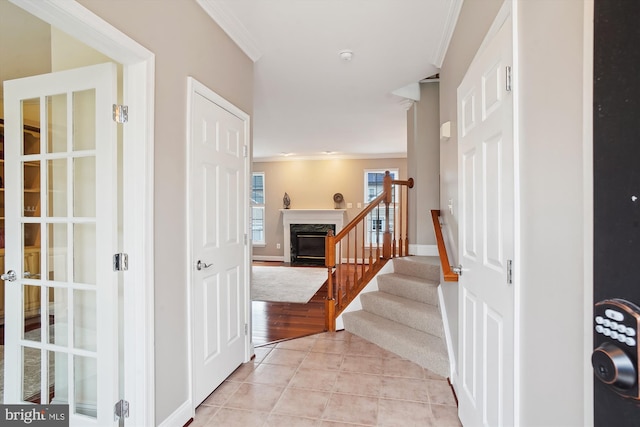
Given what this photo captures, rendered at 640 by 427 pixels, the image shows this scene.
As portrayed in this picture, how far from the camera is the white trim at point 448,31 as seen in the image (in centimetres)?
208

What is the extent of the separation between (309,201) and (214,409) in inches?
257

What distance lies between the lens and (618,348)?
1.80ft

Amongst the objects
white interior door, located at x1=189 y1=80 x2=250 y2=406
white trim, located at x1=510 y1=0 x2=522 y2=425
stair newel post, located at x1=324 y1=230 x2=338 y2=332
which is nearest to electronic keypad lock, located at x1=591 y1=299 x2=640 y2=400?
white trim, located at x1=510 y1=0 x2=522 y2=425

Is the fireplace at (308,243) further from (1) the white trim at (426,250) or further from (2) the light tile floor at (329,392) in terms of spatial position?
(2) the light tile floor at (329,392)

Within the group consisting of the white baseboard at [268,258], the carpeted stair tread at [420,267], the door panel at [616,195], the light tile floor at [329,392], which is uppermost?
the door panel at [616,195]

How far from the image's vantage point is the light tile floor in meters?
1.93

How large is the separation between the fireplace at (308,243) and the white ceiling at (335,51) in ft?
11.9

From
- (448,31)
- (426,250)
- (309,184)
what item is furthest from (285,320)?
(309,184)

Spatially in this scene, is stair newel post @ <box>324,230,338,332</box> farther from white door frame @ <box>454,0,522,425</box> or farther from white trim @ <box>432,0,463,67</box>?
white door frame @ <box>454,0,522,425</box>

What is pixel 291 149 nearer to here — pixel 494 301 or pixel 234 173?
pixel 234 173

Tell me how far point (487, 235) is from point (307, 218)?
6790 mm

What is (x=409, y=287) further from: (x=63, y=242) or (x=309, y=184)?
(x=309, y=184)

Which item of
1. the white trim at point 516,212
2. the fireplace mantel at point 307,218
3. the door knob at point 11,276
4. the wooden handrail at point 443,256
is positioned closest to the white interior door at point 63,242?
the door knob at point 11,276

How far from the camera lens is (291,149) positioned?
7.24m
